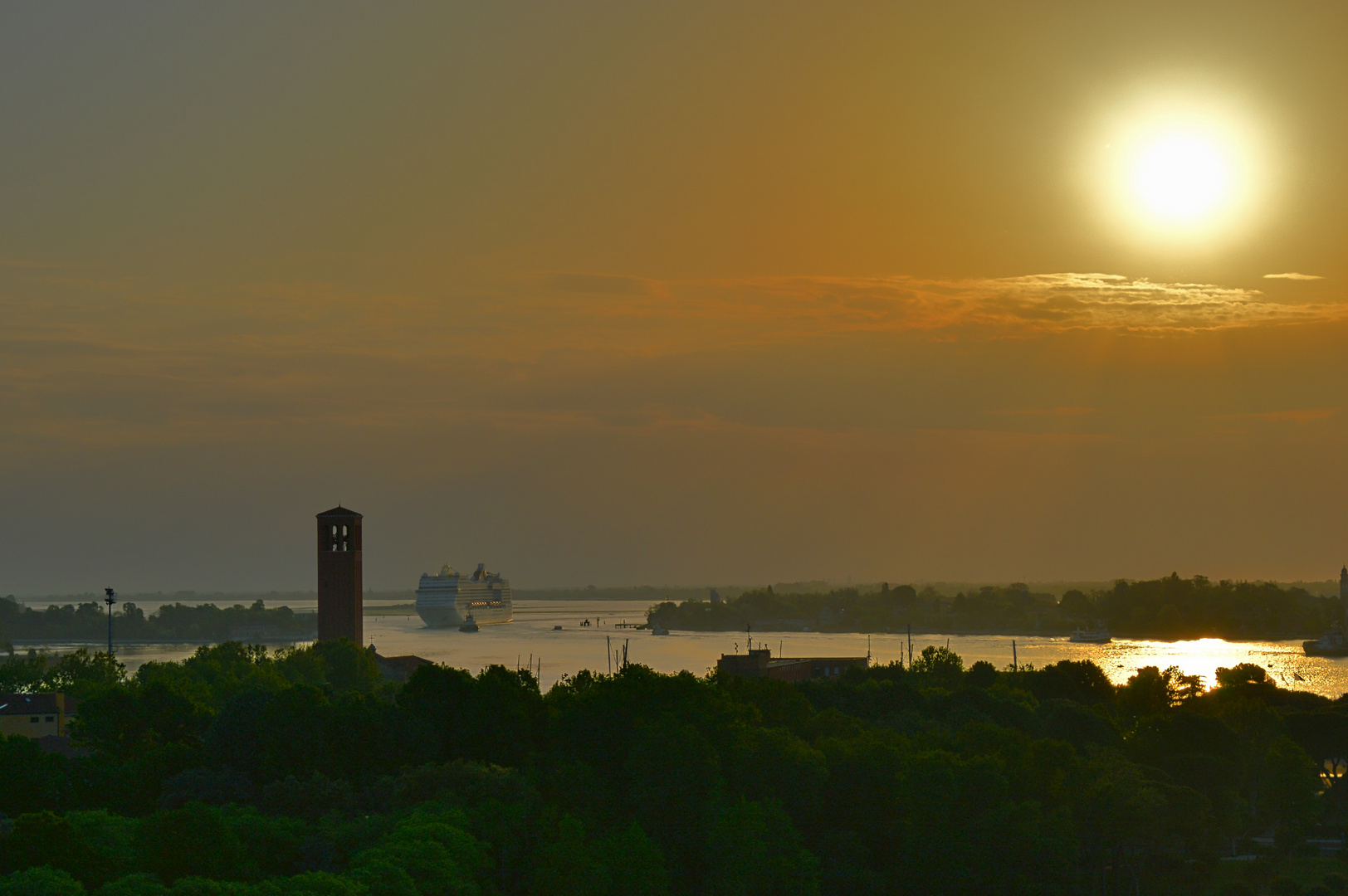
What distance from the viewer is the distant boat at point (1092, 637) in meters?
163

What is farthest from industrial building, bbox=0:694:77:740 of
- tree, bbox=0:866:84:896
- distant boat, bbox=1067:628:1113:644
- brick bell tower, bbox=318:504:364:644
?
distant boat, bbox=1067:628:1113:644

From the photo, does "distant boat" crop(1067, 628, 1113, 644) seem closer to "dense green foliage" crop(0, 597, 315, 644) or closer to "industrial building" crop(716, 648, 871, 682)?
"industrial building" crop(716, 648, 871, 682)

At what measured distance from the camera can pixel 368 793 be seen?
30.5 metres

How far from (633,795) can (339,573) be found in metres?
51.5

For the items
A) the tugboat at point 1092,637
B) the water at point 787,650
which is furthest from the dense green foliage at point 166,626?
the tugboat at point 1092,637

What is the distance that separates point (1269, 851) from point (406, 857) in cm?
2467

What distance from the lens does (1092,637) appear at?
541 feet

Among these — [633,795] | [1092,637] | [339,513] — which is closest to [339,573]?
[339,513]

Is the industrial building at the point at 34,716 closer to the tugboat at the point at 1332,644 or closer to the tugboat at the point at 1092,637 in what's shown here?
the tugboat at the point at 1332,644

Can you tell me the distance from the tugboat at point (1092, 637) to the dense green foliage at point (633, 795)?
122822 millimetres

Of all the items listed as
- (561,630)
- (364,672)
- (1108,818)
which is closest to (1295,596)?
(561,630)

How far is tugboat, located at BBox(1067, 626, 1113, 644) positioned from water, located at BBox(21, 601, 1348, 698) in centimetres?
155

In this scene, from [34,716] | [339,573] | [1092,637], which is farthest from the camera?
[1092,637]

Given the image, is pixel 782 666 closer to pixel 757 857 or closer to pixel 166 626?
pixel 757 857
